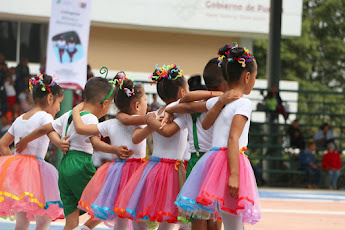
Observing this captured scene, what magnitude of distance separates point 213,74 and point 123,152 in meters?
0.95

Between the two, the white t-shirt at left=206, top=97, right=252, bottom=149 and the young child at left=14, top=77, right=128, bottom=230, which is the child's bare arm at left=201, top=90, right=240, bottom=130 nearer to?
the white t-shirt at left=206, top=97, right=252, bottom=149

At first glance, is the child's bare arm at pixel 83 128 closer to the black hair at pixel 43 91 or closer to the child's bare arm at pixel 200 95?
the black hair at pixel 43 91

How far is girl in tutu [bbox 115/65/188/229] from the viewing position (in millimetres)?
4707

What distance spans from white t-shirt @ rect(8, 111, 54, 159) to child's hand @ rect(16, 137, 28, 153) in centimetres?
4

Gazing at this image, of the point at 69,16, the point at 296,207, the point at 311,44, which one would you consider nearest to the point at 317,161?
the point at 296,207

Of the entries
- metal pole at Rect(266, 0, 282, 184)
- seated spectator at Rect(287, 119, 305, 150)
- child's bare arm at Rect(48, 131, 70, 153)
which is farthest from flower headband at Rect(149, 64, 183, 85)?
seated spectator at Rect(287, 119, 305, 150)

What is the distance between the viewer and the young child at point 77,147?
5266 mm

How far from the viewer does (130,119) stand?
5016 millimetres

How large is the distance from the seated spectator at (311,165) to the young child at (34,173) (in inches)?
472

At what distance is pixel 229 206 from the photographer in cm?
412

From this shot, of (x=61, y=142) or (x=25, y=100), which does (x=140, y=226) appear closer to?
(x=61, y=142)

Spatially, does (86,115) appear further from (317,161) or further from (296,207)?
(317,161)

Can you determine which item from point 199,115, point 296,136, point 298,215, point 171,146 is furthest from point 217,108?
point 296,136

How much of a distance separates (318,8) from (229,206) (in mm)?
31487
